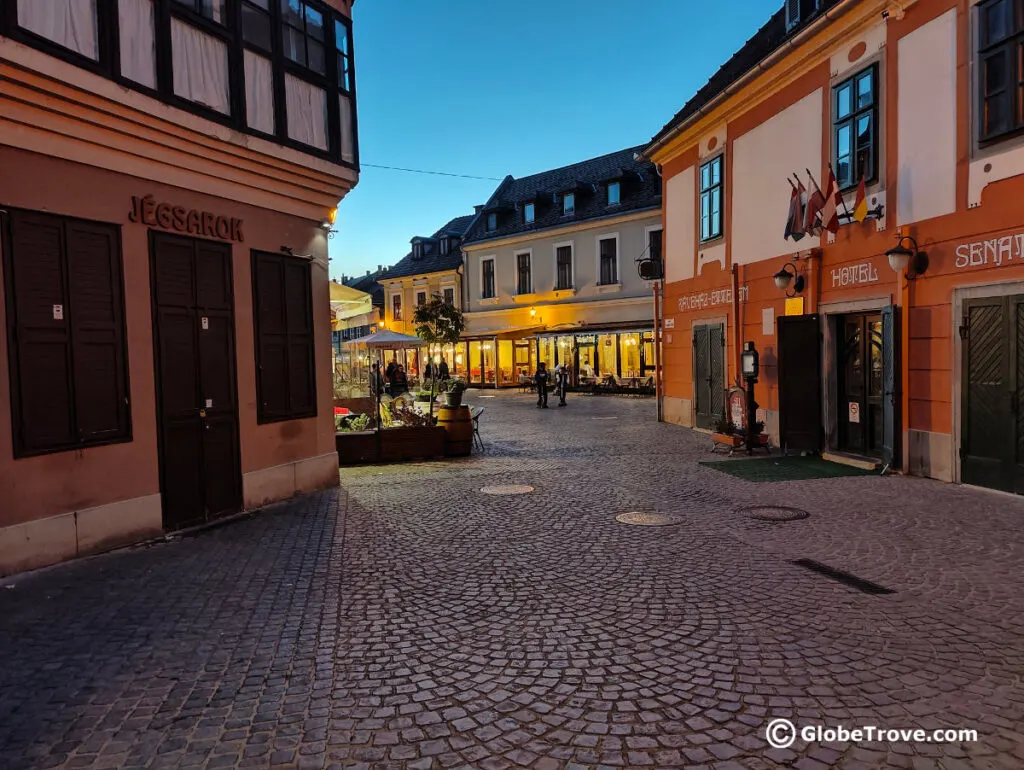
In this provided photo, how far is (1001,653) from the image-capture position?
13.2ft

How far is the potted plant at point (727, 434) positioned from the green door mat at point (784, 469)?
0.85 m

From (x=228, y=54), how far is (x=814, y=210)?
8.74 meters

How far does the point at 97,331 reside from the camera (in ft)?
21.3

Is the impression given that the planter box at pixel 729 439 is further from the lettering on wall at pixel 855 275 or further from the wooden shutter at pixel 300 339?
the wooden shutter at pixel 300 339

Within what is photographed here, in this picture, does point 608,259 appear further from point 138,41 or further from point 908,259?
point 138,41

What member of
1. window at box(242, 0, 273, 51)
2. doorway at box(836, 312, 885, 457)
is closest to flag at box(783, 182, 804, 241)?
doorway at box(836, 312, 885, 457)

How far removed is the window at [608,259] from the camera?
3095 centimetres

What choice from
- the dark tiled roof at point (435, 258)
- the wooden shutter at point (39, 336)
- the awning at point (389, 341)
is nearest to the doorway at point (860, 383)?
the wooden shutter at point (39, 336)

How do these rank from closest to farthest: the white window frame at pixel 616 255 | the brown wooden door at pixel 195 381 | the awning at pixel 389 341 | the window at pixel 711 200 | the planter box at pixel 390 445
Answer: the brown wooden door at pixel 195 381
the planter box at pixel 390 445
the window at pixel 711 200
the awning at pixel 389 341
the white window frame at pixel 616 255

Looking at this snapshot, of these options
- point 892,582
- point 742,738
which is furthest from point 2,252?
point 892,582

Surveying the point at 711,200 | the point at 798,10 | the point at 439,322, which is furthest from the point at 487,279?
the point at 798,10

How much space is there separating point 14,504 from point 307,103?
5968 millimetres

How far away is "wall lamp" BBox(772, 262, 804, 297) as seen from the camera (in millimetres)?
11750

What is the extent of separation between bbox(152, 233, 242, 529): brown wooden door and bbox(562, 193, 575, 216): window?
87.9ft
